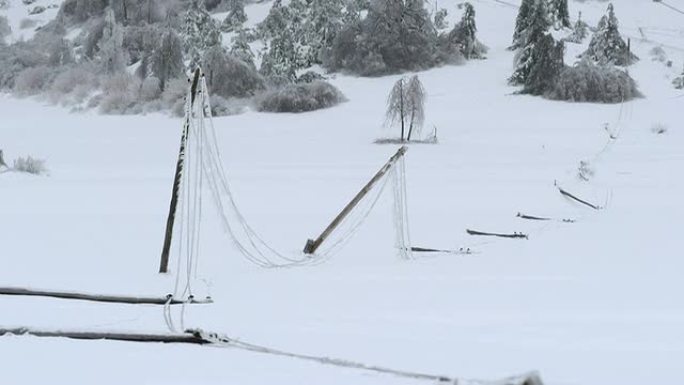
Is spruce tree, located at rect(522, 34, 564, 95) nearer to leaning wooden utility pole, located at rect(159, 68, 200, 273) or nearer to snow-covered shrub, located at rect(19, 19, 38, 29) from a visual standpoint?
leaning wooden utility pole, located at rect(159, 68, 200, 273)

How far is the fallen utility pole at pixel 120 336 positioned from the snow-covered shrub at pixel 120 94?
69.7ft

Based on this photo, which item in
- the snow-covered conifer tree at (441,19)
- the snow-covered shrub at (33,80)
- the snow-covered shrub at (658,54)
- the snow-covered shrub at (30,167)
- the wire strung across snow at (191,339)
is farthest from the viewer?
the snow-covered conifer tree at (441,19)

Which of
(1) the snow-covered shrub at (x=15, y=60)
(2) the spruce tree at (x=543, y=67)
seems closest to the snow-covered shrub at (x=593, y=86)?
(2) the spruce tree at (x=543, y=67)

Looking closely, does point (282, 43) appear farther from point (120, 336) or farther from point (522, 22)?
point (120, 336)

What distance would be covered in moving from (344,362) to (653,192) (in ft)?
36.0

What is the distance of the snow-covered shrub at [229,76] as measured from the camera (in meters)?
26.3

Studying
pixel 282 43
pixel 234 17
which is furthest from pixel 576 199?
pixel 234 17

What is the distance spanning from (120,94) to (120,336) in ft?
75.2

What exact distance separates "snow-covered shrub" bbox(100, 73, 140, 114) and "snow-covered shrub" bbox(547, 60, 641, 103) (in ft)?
50.6

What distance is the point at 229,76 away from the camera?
86.9ft

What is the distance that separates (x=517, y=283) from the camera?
22.3 ft

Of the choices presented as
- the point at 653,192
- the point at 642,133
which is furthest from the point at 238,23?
the point at 653,192

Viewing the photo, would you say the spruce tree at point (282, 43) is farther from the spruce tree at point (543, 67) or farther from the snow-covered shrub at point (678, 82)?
the snow-covered shrub at point (678, 82)

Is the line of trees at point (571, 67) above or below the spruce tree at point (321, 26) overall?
below
